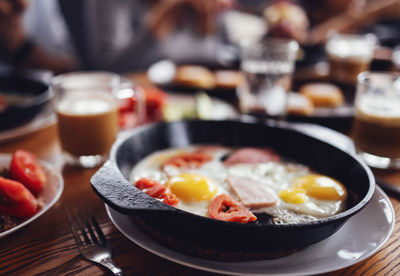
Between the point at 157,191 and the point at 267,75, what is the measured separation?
1.31 metres

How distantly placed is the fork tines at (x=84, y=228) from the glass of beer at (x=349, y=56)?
2.12 m

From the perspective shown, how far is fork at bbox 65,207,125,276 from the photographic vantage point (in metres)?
0.95

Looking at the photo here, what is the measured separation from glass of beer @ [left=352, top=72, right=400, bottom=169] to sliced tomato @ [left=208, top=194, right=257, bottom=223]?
839 millimetres

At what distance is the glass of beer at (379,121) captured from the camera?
5.14 ft

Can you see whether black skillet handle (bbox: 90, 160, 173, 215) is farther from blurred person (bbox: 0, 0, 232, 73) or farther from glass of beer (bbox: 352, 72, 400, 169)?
blurred person (bbox: 0, 0, 232, 73)

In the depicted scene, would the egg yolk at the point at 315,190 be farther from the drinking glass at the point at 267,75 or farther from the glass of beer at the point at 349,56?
the glass of beer at the point at 349,56

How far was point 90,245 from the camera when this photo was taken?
1.01m

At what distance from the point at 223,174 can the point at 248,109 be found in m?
0.90

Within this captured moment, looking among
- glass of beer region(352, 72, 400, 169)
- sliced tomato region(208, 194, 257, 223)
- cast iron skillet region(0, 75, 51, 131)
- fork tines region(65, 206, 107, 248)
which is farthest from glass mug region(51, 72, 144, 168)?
glass of beer region(352, 72, 400, 169)

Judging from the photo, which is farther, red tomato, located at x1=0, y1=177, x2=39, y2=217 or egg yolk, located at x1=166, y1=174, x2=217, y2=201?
egg yolk, located at x1=166, y1=174, x2=217, y2=201

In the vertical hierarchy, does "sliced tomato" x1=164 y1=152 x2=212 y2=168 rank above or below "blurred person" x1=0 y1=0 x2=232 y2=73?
below

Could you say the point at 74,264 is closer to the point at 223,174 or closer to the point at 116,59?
the point at 223,174

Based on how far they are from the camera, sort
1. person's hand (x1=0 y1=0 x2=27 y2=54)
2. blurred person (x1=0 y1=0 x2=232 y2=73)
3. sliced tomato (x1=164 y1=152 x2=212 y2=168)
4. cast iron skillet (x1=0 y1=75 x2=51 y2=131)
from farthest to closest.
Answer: blurred person (x1=0 y1=0 x2=232 y2=73) < person's hand (x1=0 y1=0 x2=27 y2=54) < cast iron skillet (x1=0 y1=75 x2=51 y2=131) < sliced tomato (x1=164 y1=152 x2=212 y2=168)

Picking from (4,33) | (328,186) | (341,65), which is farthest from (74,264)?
(4,33)
